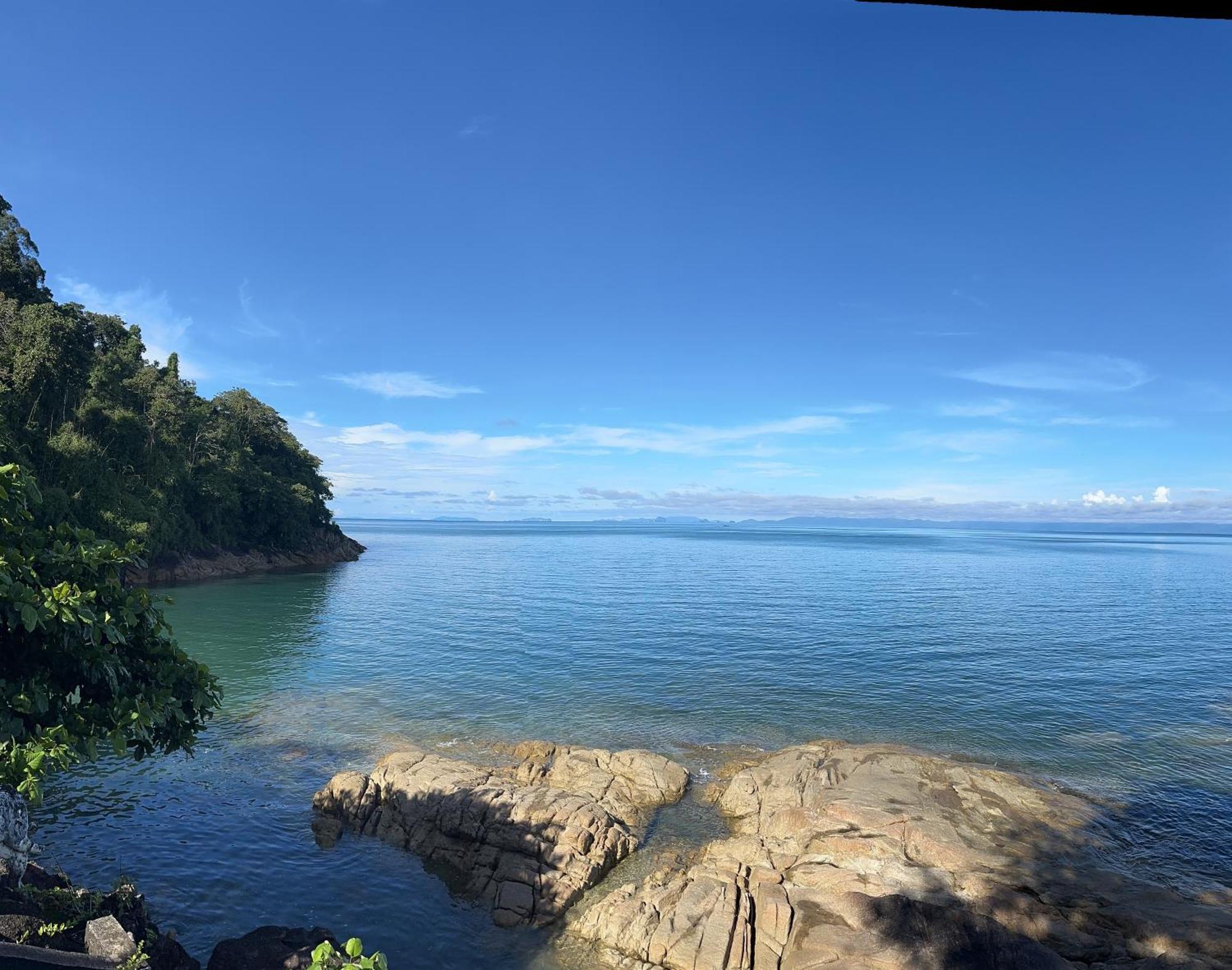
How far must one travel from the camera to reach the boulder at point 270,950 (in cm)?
1362

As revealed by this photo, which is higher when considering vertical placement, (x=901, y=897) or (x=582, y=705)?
(x=901, y=897)

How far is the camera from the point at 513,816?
1980 cm

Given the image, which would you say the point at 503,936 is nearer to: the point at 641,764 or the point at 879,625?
the point at 641,764

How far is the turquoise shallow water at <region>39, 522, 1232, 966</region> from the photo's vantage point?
1873cm

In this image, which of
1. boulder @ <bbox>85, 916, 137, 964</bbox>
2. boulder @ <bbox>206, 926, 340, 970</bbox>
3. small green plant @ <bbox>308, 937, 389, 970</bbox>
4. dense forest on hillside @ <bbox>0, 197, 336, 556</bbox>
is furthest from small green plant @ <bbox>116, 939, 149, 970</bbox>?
dense forest on hillside @ <bbox>0, 197, 336, 556</bbox>

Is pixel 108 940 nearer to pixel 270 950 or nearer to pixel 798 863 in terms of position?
Answer: pixel 270 950

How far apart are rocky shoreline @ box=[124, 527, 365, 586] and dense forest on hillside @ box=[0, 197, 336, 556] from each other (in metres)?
1.53

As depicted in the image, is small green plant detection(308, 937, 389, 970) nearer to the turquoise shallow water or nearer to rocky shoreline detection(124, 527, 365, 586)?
the turquoise shallow water

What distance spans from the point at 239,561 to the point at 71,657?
3512 inches

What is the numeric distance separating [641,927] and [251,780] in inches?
651

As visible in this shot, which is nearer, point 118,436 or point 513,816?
point 513,816

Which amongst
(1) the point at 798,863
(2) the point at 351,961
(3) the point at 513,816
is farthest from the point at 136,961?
(1) the point at 798,863

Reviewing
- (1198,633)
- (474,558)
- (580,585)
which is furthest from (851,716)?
(474,558)

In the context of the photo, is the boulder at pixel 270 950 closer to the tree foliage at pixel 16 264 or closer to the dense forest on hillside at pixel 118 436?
the dense forest on hillside at pixel 118 436
